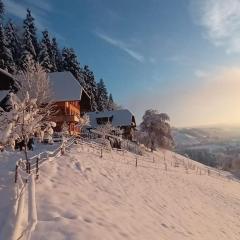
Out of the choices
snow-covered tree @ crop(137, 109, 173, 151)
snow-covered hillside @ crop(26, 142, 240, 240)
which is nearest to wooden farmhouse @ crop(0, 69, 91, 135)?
snow-covered hillside @ crop(26, 142, 240, 240)

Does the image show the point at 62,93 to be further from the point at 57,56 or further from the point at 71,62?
the point at 57,56

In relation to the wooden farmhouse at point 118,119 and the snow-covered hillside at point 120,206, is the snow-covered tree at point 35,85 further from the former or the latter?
the wooden farmhouse at point 118,119

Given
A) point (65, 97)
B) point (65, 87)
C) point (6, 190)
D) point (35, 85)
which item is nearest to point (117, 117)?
point (65, 87)

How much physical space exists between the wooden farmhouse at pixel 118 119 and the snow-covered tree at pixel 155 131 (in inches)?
292

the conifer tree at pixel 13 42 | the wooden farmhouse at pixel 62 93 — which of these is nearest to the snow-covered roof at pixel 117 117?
the conifer tree at pixel 13 42

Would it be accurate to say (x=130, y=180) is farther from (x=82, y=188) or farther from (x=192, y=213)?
(x=82, y=188)

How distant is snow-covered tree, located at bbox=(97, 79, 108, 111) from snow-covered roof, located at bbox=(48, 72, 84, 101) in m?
46.4

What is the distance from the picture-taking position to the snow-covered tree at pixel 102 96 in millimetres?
100556

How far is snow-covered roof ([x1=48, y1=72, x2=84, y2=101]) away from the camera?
49188mm

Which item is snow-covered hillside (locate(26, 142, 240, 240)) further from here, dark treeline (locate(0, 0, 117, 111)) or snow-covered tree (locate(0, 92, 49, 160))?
dark treeline (locate(0, 0, 117, 111))

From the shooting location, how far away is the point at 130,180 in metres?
25.1

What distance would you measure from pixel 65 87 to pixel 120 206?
3518 cm

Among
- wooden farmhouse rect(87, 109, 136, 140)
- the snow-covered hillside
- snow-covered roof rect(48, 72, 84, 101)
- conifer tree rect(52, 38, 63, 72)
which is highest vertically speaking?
conifer tree rect(52, 38, 63, 72)

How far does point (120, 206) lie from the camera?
17734 millimetres
